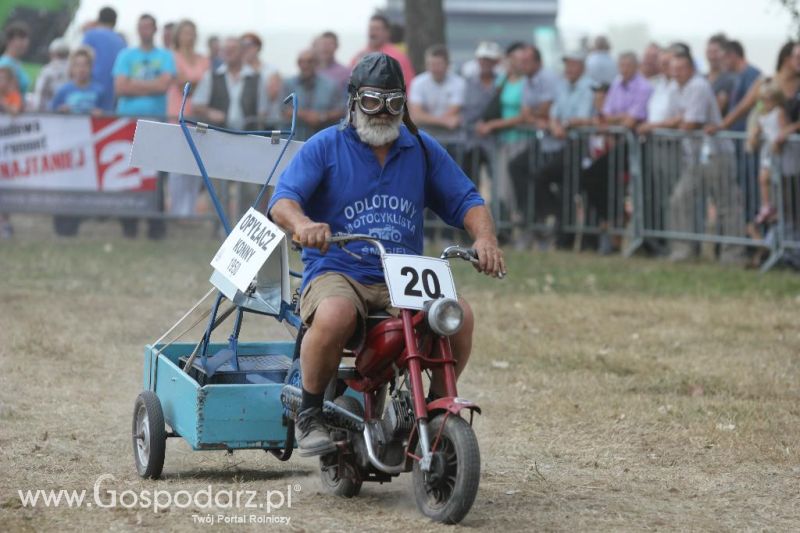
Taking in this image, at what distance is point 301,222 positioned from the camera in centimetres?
608

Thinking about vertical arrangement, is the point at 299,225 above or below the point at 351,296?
above

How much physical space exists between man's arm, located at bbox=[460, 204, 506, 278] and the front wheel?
691mm

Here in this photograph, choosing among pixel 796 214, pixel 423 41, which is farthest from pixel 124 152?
pixel 796 214

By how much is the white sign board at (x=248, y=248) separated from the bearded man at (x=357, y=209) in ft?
0.42

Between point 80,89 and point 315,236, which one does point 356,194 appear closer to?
point 315,236

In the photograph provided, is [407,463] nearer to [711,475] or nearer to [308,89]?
[711,475]

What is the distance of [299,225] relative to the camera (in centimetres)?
603

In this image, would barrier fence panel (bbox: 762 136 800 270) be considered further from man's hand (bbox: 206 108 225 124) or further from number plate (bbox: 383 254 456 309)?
number plate (bbox: 383 254 456 309)

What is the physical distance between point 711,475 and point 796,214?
319 inches

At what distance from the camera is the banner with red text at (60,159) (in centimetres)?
1661

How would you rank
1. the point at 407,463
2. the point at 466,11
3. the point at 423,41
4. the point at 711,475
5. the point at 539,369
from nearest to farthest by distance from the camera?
the point at 407,463 < the point at 711,475 < the point at 539,369 < the point at 423,41 < the point at 466,11

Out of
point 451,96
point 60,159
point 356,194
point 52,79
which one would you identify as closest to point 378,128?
point 356,194

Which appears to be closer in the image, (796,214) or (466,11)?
(796,214)

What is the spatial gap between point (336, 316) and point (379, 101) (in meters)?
0.92
